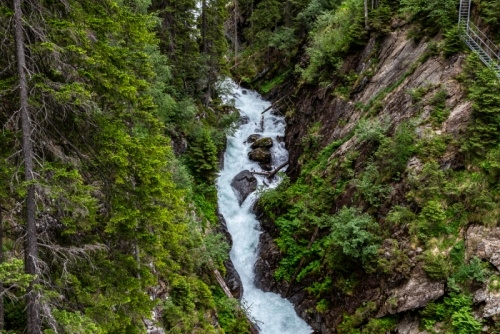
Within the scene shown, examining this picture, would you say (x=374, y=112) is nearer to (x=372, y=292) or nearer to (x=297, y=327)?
(x=372, y=292)

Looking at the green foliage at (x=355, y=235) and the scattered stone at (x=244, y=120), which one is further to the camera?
the scattered stone at (x=244, y=120)

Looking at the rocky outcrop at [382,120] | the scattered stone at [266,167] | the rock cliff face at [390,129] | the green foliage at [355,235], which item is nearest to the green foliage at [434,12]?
the rocky outcrop at [382,120]

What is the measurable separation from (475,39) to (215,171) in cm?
1436

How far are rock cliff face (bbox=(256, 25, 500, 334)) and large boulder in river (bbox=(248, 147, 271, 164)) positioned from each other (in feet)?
5.58

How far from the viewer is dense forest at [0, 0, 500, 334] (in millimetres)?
6211

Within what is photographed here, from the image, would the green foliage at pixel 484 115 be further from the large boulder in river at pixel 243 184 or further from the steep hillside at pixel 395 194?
the large boulder in river at pixel 243 184

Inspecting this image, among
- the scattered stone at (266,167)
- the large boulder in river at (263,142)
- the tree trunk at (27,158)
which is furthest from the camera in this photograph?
the large boulder in river at (263,142)

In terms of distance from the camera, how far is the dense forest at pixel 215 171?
20.4ft

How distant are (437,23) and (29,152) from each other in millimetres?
18761

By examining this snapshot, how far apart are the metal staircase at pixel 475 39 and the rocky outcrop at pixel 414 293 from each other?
8.56 meters

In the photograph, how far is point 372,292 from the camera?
14523mm

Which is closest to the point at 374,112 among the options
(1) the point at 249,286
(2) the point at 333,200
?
(2) the point at 333,200

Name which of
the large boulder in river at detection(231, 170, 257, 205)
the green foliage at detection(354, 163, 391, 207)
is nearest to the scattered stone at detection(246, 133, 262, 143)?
the large boulder in river at detection(231, 170, 257, 205)

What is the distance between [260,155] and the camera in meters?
26.1
